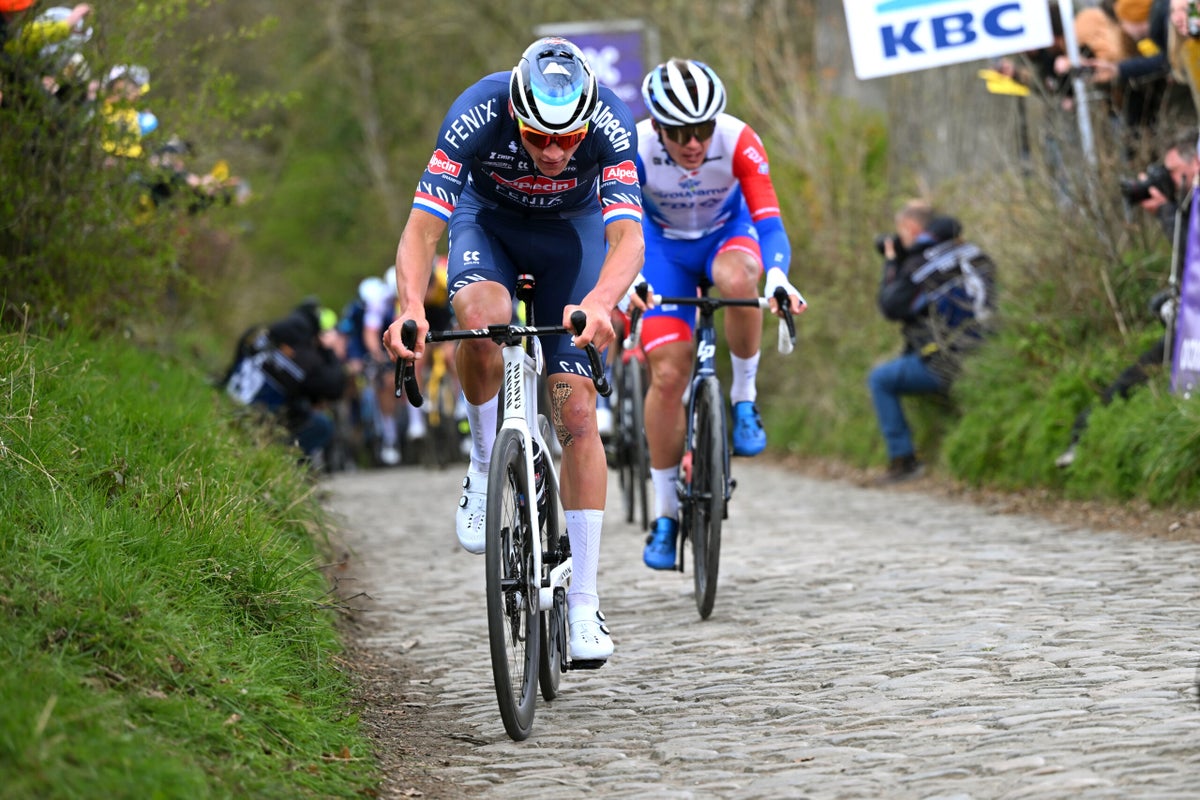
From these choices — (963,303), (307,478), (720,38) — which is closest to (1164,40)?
(963,303)

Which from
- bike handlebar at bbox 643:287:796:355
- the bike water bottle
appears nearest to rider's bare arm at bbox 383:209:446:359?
the bike water bottle

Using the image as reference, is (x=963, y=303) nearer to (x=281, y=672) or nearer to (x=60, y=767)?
(x=281, y=672)

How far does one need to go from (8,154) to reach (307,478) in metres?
2.19

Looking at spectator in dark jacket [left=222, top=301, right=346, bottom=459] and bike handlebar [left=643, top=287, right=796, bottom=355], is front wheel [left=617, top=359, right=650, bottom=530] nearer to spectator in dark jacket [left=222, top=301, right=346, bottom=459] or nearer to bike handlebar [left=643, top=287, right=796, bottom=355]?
bike handlebar [left=643, top=287, right=796, bottom=355]

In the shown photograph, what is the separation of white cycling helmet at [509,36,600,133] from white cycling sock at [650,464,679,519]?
270 centimetres

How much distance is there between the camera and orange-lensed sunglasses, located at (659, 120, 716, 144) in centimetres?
721

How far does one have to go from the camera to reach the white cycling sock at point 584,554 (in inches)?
222

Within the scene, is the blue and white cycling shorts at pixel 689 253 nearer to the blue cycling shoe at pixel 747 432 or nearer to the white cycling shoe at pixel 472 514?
the blue cycling shoe at pixel 747 432

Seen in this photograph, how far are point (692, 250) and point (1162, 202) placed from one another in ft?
10.6

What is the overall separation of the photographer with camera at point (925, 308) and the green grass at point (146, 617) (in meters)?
6.31

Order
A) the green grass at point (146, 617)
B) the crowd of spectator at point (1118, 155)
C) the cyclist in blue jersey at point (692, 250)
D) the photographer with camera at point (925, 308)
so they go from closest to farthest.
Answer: the green grass at point (146, 617), the cyclist in blue jersey at point (692, 250), the crowd of spectator at point (1118, 155), the photographer with camera at point (925, 308)

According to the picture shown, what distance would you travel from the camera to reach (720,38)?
19.8 m

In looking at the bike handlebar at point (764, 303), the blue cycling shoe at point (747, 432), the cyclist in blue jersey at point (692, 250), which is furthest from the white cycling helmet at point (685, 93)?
the blue cycling shoe at point (747, 432)

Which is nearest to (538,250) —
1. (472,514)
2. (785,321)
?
(472,514)
